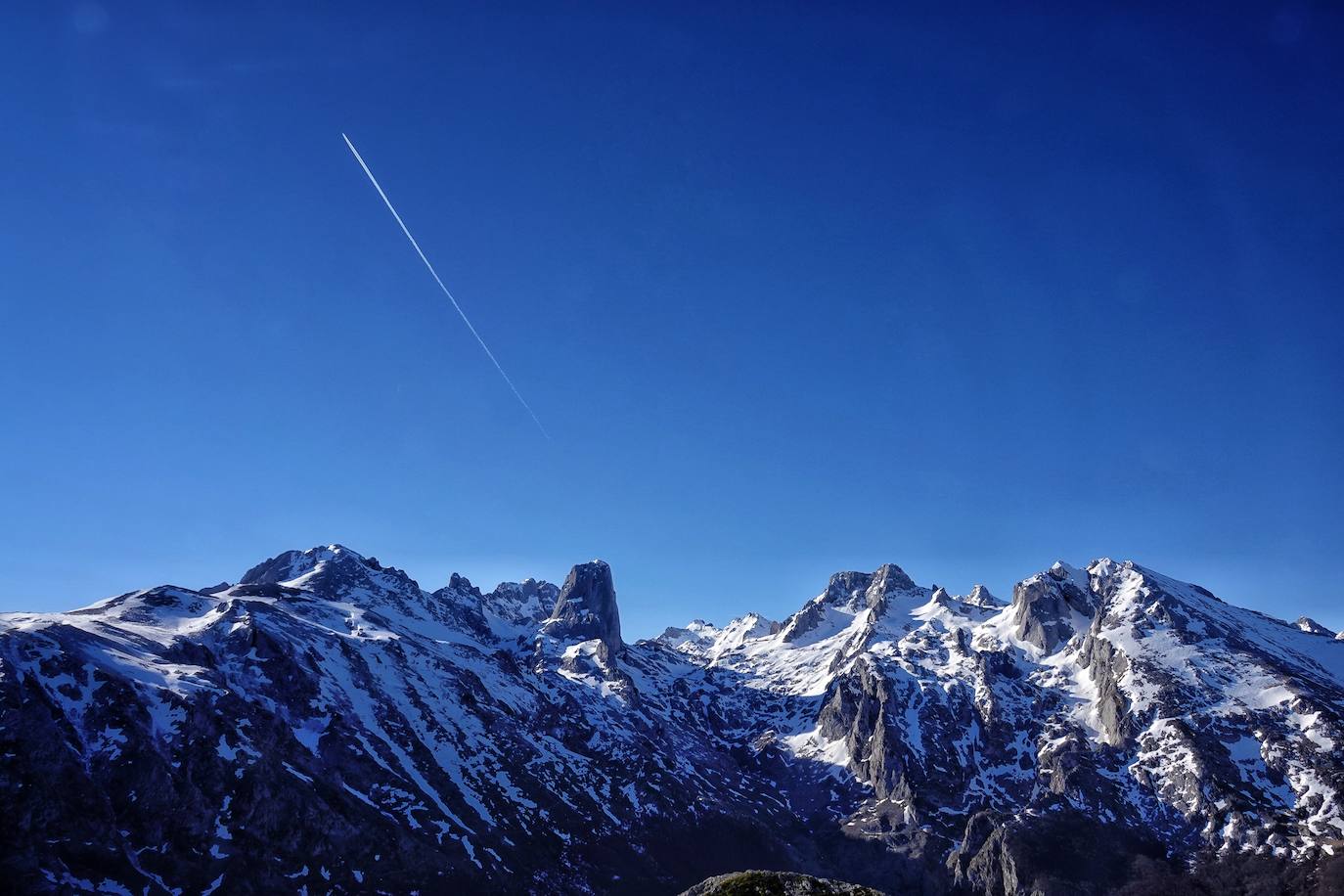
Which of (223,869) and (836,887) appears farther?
(223,869)

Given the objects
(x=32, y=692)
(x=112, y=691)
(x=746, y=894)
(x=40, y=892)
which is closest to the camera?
(x=746, y=894)

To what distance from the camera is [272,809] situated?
199500 millimetres

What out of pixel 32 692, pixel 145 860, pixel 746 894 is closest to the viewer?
pixel 746 894

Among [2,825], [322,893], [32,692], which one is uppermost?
[32,692]

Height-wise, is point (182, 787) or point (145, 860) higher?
point (182, 787)

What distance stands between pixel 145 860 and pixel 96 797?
16.8 meters

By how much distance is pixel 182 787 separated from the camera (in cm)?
18875

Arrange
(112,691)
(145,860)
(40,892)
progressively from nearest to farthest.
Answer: (40,892) → (145,860) → (112,691)

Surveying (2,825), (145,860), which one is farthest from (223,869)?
(2,825)

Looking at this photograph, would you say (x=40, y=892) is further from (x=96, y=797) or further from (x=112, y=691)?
(x=112, y=691)

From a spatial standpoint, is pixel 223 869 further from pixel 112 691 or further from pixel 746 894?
pixel 746 894

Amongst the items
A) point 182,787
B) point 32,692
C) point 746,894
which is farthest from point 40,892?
point 746,894

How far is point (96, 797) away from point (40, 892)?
27933mm

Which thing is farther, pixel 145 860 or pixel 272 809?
pixel 272 809
